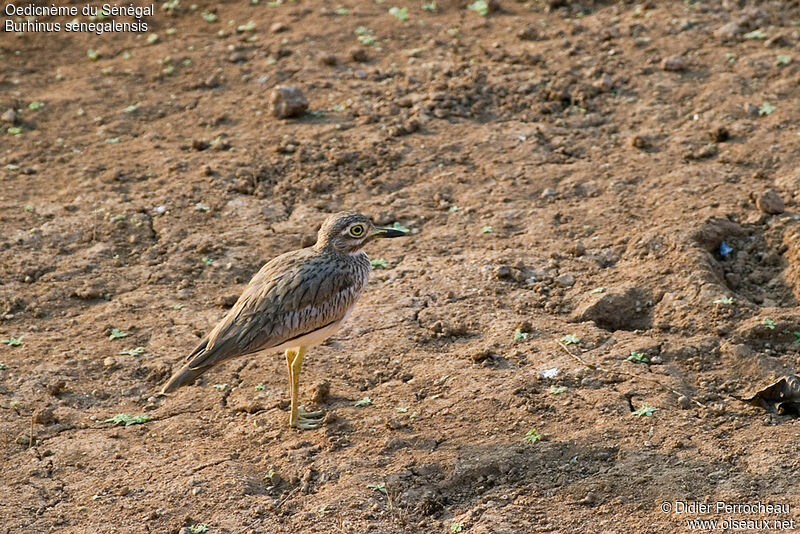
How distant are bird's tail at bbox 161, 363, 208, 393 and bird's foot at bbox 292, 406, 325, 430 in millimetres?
570

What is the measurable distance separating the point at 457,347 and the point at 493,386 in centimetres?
43

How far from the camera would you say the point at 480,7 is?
8.88 metres

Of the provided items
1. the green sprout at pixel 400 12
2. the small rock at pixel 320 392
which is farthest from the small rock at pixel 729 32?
the small rock at pixel 320 392

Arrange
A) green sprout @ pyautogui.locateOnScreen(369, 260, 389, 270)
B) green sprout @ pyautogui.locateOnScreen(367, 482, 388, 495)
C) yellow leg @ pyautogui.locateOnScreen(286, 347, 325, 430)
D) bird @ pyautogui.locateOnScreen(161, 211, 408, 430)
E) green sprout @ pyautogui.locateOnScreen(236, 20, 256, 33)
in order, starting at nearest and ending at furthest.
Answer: green sprout @ pyautogui.locateOnScreen(367, 482, 388, 495)
bird @ pyautogui.locateOnScreen(161, 211, 408, 430)
yellow leg @ pyautogui.locateOnScreen(286, 347, 325, 430)
green sprout @ pyautogui.locateOnScreen(369, 260, 389, 270)
green sprout @ pyautogui.locateOnScreen(236, 20, 256, 33)

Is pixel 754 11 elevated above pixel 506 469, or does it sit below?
above

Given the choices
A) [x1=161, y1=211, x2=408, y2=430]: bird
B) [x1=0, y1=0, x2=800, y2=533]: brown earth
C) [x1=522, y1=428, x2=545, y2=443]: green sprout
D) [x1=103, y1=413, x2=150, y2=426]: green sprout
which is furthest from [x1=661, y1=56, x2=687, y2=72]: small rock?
[x1=103, y1=413, x2=150, y2=426]: green sprout

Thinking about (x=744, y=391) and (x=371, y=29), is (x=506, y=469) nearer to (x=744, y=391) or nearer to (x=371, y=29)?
(x=744, y=391)

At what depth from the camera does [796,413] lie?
490 centimetres

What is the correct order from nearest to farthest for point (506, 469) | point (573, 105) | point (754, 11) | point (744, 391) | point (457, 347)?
point (506, 469) → point (744, 391) → point (457, 347) → point (573, 105) → point (754, 11)

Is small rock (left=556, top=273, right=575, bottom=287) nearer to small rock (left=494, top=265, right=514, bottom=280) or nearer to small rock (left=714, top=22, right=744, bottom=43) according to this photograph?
small rock (left=494, top=265, right=514, bottom=280)

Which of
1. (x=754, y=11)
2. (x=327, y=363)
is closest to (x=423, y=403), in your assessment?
(x=327, y=363)

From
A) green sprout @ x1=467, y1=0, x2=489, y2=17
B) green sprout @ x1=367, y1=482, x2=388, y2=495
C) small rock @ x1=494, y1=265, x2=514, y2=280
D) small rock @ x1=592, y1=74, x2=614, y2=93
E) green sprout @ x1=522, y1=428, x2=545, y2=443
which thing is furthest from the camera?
green sprout @ x1=467, y1=0, x2=489, y2=17

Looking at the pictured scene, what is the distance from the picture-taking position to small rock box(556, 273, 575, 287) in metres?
6.00

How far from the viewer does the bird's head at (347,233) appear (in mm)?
5449
